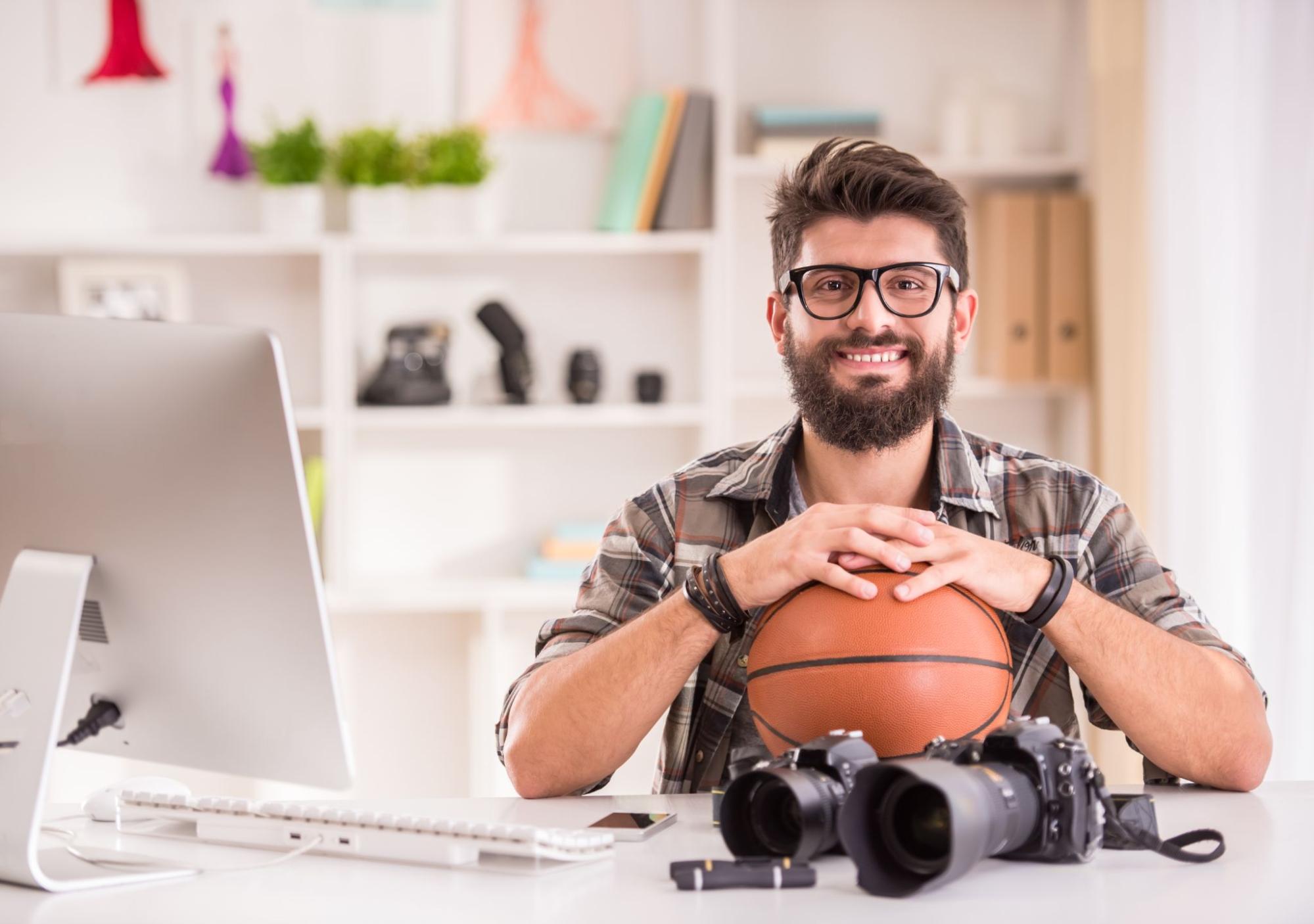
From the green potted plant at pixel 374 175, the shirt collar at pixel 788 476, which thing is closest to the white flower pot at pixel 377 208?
the green potted plant at pixel 374 175

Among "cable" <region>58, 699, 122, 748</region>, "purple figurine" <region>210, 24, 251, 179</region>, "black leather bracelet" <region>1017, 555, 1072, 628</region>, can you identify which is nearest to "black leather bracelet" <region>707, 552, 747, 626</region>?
"black leather bracelet" <region>1017, 555, 1072, 628</region>

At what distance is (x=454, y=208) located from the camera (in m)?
3.36

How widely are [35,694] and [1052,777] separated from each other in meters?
0.89

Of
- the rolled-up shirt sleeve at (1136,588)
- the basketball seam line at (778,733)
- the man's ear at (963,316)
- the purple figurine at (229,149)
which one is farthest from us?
the purple figurine at (229,149)

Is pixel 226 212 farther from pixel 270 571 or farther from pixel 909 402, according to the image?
pixel 270 571

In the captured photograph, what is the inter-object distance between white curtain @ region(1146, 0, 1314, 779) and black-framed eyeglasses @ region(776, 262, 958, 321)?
94 centimetres

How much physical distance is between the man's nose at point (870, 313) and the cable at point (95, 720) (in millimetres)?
1020

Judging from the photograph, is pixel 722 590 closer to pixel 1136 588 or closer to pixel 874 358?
pixel 874 358

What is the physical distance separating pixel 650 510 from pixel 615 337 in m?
1.77

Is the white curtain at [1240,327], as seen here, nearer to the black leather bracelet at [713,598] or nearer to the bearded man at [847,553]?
the bearded man at [847,553]

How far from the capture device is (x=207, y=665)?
121cm

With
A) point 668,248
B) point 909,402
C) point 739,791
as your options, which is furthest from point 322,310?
point 739,791

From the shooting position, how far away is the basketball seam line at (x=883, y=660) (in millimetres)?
1330

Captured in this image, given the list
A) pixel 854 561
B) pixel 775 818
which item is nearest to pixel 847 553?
pixel 854 561
